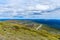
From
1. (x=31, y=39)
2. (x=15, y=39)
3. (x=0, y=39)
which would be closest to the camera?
(x=0, y=39)

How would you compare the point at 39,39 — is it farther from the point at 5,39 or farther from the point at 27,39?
the point at 5,39

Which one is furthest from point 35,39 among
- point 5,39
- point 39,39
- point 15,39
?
point 5,39

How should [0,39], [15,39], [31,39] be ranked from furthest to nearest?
[31,39] → [15,39] → [0,39]

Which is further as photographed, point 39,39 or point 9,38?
point 39,39

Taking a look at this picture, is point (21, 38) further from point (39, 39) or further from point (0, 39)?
point (0, 39)

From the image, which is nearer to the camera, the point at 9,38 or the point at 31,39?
the point at 9,38

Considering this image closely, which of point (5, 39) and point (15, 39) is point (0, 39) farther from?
point (15, 39)

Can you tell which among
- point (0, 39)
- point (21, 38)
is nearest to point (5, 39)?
point (0, 39)
